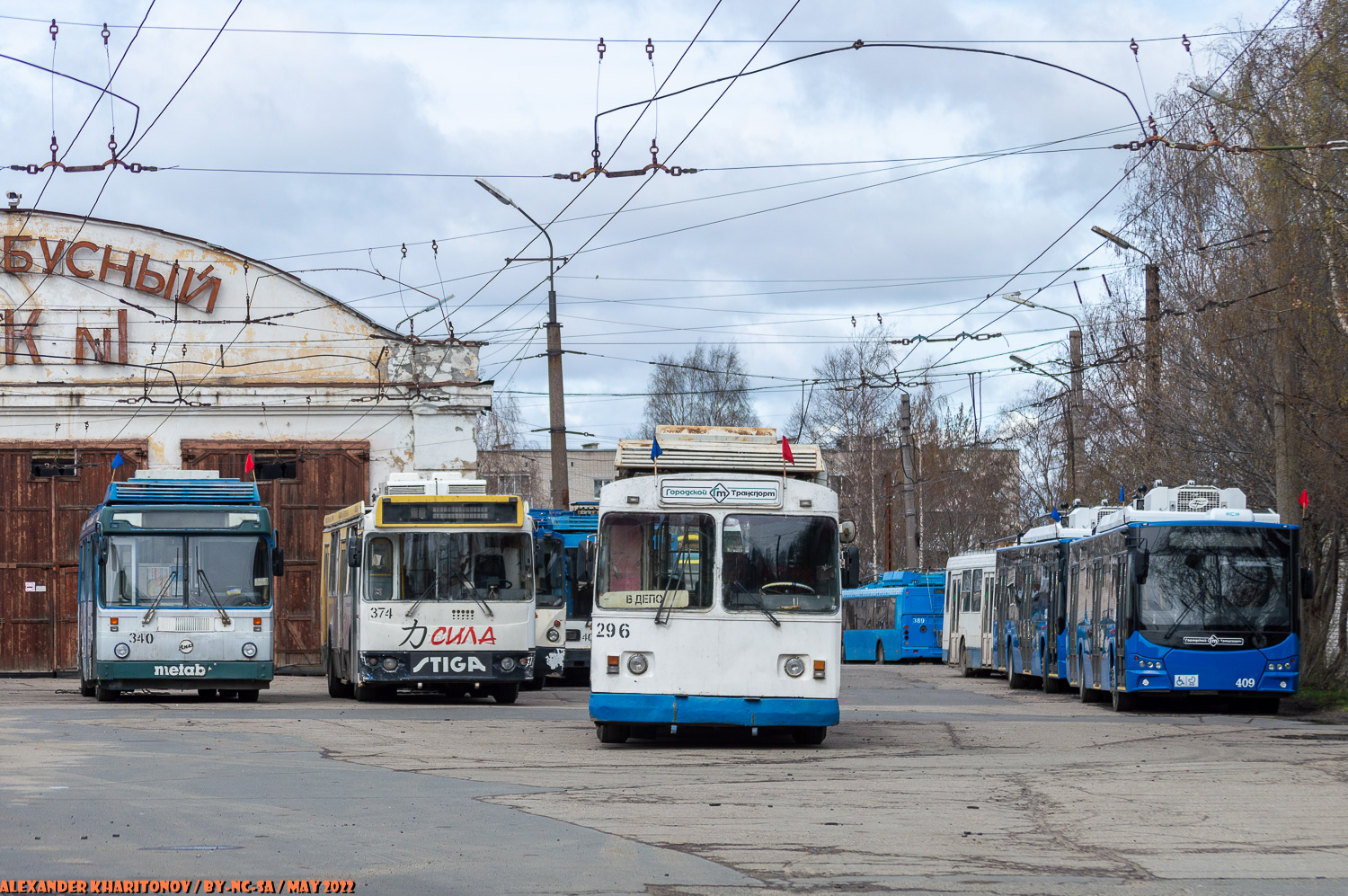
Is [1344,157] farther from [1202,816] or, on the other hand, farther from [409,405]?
[409,405]

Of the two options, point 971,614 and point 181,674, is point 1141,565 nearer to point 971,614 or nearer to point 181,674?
point 181,674

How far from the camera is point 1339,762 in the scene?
15086 mm

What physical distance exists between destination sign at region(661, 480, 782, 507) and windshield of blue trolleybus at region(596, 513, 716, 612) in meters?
0.15

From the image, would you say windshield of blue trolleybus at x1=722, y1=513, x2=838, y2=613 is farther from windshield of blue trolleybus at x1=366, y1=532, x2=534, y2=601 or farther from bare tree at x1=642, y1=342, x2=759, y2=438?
bare tree at x1=642, y1=342, x2=759, y2=438

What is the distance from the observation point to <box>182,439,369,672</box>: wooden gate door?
1439 inches

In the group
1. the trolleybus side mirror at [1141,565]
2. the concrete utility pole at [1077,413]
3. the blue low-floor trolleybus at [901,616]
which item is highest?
the concrete utility pole at [1077,413]

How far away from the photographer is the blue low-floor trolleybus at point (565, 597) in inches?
1161

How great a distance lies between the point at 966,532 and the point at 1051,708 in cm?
4671

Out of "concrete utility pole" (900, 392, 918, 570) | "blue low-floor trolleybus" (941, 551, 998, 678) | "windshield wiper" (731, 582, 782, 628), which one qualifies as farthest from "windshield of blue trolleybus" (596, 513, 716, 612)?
"concrete utility pole" (900, 392, 918, 570)

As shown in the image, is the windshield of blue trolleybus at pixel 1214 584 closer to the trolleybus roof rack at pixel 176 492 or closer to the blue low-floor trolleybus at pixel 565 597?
the blue low-floor trolleybus at pixel 565 597

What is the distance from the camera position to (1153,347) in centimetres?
2947

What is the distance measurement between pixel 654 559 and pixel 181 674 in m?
10.1

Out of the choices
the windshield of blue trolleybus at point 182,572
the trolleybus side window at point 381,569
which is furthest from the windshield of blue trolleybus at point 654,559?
the windshield of blue trolleybus at point 182,572

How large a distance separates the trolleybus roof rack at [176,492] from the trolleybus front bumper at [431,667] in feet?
10.8
